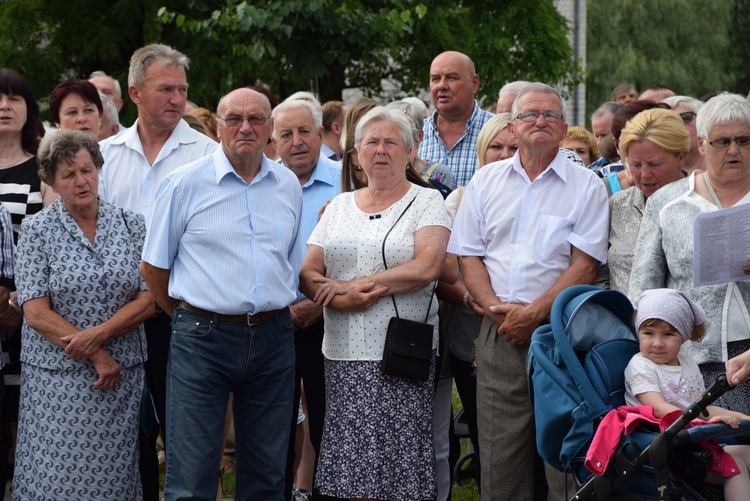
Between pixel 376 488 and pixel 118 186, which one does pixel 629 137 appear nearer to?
pixel 376 488

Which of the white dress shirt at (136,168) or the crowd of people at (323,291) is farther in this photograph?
the white dress shirt at (136,168)

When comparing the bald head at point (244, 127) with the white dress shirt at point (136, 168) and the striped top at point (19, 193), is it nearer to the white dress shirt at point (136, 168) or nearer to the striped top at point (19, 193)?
the white dress shirt at point (136, 168)

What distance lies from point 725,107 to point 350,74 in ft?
40.2

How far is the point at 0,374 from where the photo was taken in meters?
6.36

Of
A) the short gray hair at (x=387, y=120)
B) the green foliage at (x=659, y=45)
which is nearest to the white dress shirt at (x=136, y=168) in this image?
the short gray hair at (x=387, y=120)

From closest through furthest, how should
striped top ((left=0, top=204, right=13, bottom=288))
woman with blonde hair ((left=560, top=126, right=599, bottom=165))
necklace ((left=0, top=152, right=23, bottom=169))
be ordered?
striped top ((left=0, top=204, right=13, bottom=288)), necklace ((left=0, top=152, right=23, bottom=169)), woman with blonde hair ((left=560, top=126, right=599, bottom=165))

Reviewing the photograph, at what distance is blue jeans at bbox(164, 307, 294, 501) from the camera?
18.5 feet

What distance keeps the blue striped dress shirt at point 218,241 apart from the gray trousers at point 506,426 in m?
1.14

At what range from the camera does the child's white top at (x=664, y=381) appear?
16.3ft

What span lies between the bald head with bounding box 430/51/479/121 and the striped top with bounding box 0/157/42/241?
9.64 feet

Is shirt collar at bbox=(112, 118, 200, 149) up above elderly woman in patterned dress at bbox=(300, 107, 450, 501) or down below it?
above

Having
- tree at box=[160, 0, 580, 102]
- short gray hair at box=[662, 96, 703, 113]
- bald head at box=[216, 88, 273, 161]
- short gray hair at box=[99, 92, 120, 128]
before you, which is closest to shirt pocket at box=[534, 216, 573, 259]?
bald head at box=[216, 88, 273, 161]

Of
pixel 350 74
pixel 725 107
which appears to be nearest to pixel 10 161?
pixel 725 107

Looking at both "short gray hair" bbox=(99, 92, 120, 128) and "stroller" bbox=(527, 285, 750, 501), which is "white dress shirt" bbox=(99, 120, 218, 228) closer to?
"short gray hair" bbox=(99, 92, 120, 128)
